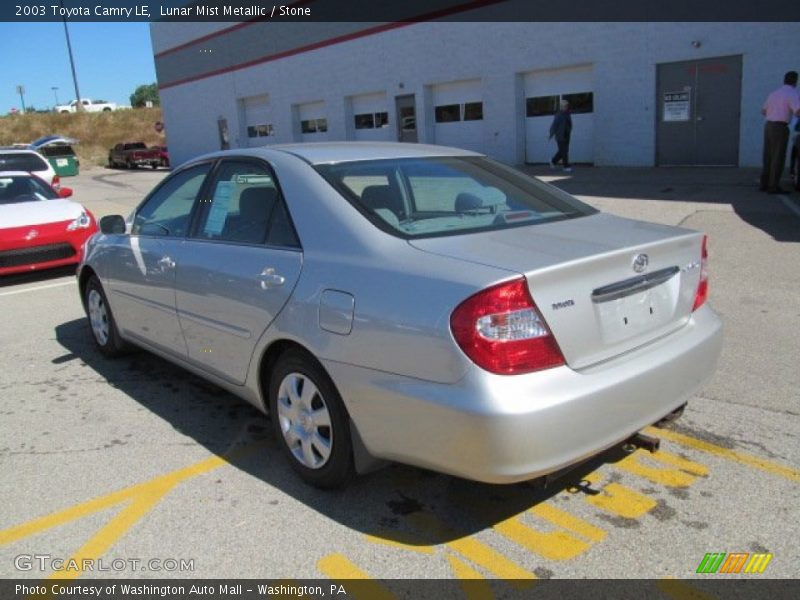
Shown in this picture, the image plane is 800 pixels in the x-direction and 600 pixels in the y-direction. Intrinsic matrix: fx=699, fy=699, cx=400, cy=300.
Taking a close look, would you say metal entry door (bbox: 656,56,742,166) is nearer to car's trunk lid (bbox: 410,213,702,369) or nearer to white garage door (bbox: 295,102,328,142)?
car's trunk lid (bbox: 410,213,702,369)

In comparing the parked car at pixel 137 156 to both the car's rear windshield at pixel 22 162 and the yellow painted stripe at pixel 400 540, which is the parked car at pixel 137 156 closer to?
the car's rear windshield at pixel 22 162

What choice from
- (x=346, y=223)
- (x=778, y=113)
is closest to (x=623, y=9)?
(x=778, y=113)

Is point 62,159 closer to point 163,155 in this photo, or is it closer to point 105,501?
point 163,155

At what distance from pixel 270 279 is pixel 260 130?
96.6 feet

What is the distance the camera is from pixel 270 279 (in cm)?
333

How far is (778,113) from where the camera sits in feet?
36.8

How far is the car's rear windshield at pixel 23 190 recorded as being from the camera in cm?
941

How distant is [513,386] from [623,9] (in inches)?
644

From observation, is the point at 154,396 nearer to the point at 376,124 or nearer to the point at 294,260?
the point at 294,260

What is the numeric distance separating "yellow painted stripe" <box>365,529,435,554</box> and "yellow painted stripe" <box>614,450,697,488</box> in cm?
113

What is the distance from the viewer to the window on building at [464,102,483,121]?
2094cm

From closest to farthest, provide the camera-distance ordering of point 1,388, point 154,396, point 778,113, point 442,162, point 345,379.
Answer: point 345,379, point 442,162, point 154,396, point 1,388, point 778,113
